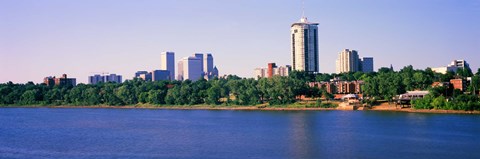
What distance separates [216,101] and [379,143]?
1343 inches

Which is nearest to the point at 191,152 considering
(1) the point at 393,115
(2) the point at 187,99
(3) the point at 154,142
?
(3) the point at 154,142

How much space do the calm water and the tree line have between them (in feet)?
35.3

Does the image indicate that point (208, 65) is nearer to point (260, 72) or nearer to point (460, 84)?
point (260, 72)

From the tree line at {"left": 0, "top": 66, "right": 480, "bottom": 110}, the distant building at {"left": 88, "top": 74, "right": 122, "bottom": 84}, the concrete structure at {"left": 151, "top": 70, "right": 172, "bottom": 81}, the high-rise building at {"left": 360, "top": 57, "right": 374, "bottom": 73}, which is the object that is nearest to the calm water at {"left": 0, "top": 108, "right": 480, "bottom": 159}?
the tree line at {"left": 0, "top": 66, "right": 480, "bottom": 110}

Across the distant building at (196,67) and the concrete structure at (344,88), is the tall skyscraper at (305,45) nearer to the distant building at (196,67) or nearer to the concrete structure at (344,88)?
the concrete structure at (344,88)

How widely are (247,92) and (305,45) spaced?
177 ft

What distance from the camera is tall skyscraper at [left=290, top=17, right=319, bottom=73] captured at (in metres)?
107

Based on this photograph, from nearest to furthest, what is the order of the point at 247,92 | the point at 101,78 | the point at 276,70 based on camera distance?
the point at 247,92 < the point at 276,70 < the point at 101,78

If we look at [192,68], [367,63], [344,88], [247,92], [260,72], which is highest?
[192,68]

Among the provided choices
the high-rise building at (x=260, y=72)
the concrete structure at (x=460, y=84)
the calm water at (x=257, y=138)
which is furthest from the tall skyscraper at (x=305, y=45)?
the calm water at (x=257, y=138)

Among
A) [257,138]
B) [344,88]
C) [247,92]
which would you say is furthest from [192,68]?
[257,138]

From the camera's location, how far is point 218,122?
38625mm

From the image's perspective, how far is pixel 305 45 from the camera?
108312 millimetres

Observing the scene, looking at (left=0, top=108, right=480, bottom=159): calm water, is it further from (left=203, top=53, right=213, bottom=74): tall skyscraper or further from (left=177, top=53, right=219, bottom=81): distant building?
(left=203, top=53, right=213, bottom=74): tall skyscraper
